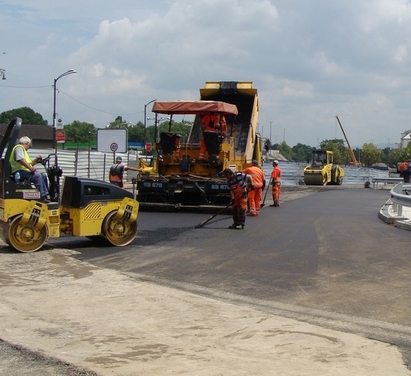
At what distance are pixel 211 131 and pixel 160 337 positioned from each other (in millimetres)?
13695

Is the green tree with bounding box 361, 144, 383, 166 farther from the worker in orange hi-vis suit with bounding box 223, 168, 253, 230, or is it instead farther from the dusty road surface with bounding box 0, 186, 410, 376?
the dusty road surface with bounding box 0, 186, 410, 376

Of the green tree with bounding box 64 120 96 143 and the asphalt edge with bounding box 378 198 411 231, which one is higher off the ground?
the green tree with bounding box 64 120 96 143

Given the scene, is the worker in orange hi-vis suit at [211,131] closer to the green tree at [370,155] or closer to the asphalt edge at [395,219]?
the asphalt edge at [395,219]

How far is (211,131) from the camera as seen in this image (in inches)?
754

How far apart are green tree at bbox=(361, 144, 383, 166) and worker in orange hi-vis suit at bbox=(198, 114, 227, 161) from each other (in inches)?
5244

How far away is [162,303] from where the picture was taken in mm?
7031

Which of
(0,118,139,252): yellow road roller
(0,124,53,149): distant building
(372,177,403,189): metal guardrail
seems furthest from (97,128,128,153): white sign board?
(0,124,53,149): distant building

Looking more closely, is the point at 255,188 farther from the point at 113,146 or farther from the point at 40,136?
the point at 40,136

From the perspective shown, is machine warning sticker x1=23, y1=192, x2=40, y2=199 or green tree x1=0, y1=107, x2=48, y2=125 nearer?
machine warning sticker x1=23, y1=192, x2=40, y2=199

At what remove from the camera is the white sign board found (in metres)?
29.8

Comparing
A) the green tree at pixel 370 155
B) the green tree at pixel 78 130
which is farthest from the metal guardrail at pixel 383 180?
the green tree at pixel 370 155

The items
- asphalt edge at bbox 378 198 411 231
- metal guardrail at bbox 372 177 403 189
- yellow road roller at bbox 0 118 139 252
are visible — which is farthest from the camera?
metal guardrail at bbox 372 177 403 189

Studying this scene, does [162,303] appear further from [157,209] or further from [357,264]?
[157,209]

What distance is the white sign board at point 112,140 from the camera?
29.8 m
